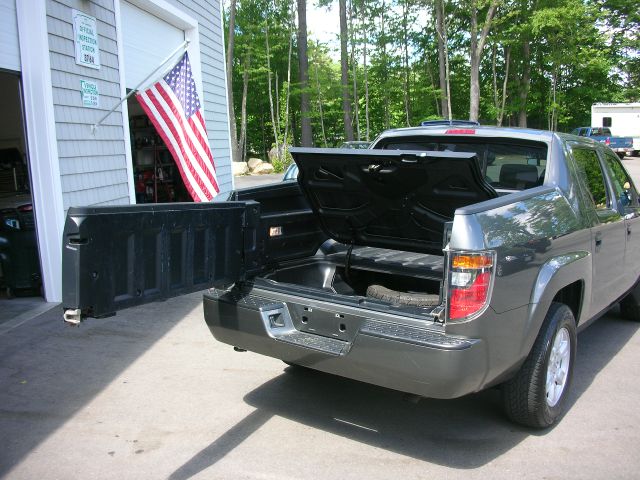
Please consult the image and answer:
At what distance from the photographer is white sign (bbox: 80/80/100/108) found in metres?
7.49

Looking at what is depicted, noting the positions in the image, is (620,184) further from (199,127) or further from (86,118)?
(86,118)

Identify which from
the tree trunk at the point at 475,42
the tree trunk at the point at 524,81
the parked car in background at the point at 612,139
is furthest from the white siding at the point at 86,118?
the tree trunk at the point at 524,81

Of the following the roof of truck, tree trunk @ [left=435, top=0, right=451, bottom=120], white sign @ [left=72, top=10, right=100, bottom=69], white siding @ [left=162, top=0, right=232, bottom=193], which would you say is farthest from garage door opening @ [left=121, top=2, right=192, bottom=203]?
tree trunk @ [left=435, top=0, right=451, bottom=120]

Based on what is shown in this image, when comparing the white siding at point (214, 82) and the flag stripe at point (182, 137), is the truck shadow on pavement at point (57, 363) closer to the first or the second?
the flag stripe at point (182, 137)

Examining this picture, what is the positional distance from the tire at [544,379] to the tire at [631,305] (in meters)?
2.43

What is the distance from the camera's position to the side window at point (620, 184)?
5160mm

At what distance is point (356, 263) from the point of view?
4602 mm

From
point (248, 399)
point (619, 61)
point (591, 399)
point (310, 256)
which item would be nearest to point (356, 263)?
point (310, 256)

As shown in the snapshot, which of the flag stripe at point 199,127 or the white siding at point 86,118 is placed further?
the flag stripe at point 199,127

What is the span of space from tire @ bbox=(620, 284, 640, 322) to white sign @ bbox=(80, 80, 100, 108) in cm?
644

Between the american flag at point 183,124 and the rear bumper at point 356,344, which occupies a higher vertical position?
the american flag at point 183,124

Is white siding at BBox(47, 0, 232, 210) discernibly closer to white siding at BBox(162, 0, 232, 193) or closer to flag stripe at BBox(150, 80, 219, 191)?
flag stripe at BBox(150, 80, 219, 191)

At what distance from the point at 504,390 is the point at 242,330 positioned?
1.63 metres

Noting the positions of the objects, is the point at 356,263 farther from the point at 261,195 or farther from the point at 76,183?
the point at 76,183
